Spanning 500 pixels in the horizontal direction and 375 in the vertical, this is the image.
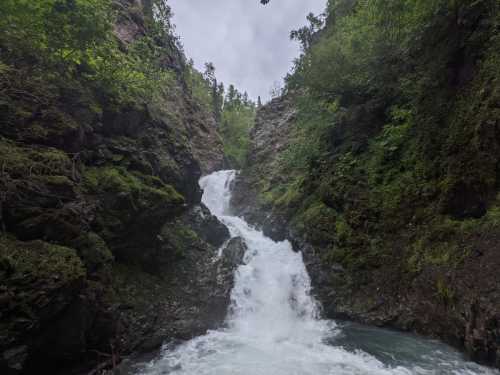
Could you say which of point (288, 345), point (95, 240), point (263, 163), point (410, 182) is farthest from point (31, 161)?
point (263, 163)

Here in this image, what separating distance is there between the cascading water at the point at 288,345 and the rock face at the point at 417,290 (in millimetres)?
432

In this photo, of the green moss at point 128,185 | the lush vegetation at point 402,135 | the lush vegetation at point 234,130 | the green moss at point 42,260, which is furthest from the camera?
the lush vegetation at point 234,130

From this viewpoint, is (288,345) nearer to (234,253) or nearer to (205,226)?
(234,253)

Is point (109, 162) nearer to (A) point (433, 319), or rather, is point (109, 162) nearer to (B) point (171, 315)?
(B) point (171, 315)

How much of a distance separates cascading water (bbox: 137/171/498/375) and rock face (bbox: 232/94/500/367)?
43 centimetres

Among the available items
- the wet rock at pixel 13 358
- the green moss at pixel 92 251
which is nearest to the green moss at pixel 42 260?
the green moss at pixel 92 251

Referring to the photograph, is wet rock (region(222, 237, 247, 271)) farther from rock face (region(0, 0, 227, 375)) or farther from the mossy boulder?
the mossy boulder

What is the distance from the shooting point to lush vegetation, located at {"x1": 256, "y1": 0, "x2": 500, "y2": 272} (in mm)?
7965

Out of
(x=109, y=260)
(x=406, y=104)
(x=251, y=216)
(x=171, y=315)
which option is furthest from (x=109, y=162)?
(x=251, y=216)

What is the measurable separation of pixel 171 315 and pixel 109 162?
5420 mm

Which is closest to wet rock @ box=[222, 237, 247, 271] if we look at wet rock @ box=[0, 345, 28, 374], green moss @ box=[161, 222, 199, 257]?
green moss @ box=[161, 222, 199, 257]

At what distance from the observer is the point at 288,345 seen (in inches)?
341

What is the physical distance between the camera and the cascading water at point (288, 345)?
22.4 ft

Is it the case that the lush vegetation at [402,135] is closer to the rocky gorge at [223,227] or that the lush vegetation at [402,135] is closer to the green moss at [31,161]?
the rocky gorge at [223,227]
